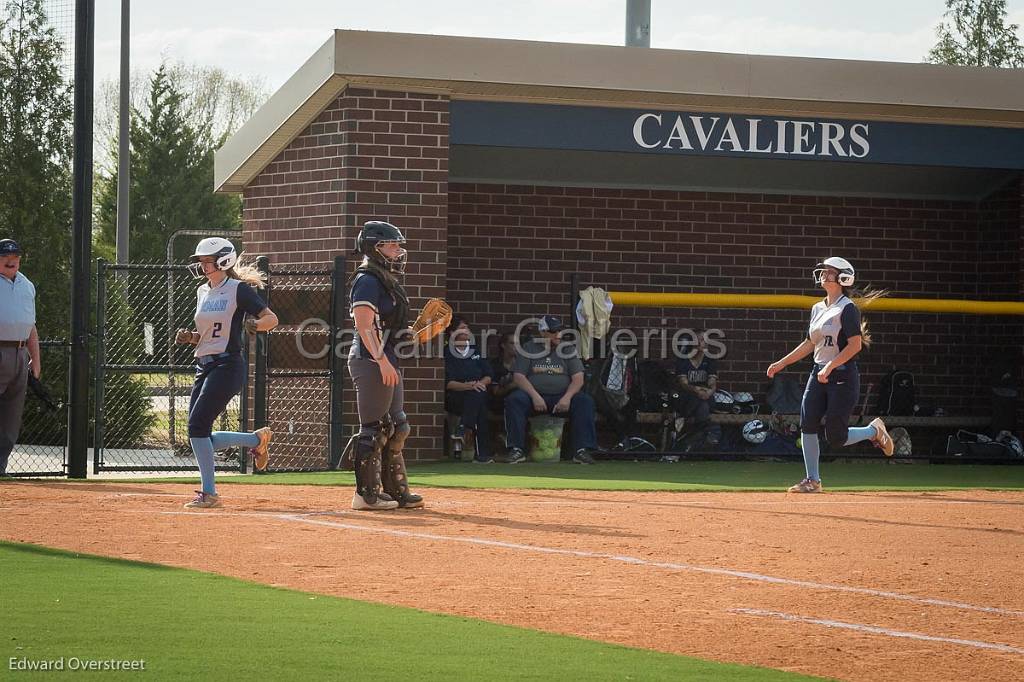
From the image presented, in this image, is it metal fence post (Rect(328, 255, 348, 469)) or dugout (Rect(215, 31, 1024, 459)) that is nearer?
metal fence post (Rect(328, 255, 348, 469))

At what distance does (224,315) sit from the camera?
34.2 ft

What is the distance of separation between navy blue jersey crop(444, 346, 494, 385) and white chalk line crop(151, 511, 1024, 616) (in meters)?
5.79

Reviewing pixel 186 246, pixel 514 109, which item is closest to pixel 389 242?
pixel 514 109

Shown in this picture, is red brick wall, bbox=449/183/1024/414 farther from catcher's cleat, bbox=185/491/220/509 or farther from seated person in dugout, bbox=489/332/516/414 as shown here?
catcher's cleat, bbox=185/491/220/509

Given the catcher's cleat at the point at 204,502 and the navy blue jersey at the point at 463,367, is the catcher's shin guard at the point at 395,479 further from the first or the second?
the navy blue jersey at the point at 463,367

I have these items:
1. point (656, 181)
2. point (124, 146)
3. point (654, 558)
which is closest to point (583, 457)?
point (656, 181)

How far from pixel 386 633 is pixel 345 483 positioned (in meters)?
7.10

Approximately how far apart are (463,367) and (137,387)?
5.26 meters

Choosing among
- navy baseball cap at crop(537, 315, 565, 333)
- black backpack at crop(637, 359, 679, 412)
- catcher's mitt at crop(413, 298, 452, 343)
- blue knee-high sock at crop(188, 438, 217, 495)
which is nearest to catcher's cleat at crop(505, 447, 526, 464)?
navy baseball cap at crop(537, 315, 565, 333)

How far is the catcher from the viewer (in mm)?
10148

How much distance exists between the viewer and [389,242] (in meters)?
10.3

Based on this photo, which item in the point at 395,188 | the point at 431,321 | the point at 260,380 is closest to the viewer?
the point at 431,321

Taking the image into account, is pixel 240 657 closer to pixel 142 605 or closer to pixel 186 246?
pixel 142 605

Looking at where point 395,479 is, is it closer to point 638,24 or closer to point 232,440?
point 232,440
